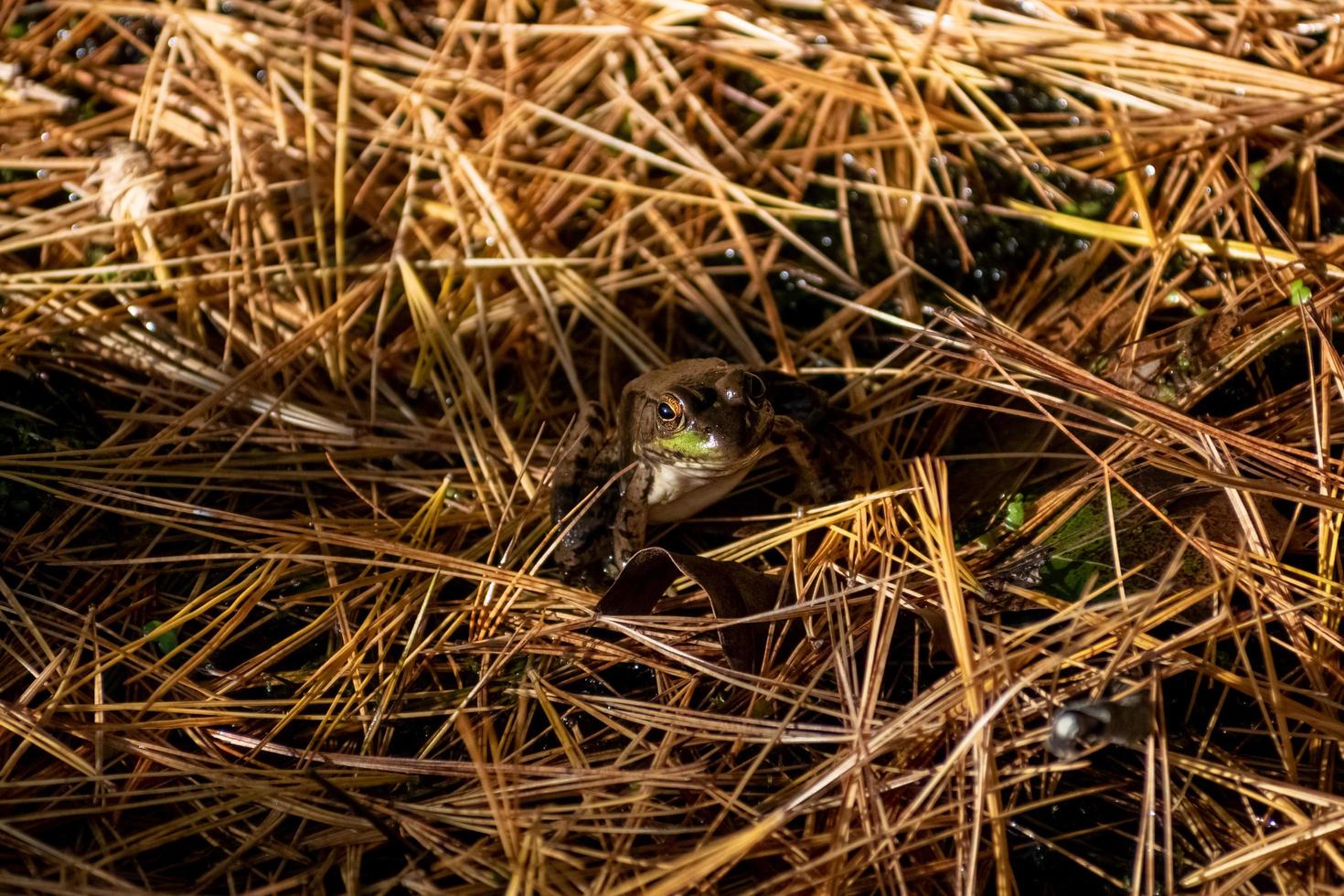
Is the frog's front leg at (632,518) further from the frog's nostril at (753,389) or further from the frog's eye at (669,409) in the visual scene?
the frog's nostril at (753,389)

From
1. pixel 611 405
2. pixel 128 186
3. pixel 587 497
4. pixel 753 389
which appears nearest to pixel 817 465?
pixel 753 389

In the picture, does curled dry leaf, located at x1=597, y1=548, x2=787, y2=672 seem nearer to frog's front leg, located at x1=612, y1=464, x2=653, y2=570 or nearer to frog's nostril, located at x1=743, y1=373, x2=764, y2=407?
frog's front leg, located at x1=612, y1=464, x2=653, y2=570

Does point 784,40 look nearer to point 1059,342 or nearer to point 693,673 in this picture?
point 1059,342

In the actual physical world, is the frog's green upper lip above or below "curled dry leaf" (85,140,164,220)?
below

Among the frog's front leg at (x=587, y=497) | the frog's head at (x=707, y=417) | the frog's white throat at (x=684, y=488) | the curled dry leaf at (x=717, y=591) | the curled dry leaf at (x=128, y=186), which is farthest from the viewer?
the curled dry leaf at (x=128, y=186)

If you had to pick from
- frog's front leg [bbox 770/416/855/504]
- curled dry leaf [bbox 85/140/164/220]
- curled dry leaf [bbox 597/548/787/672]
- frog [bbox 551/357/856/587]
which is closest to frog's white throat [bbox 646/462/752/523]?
frog [bbox 551/357/856/587]

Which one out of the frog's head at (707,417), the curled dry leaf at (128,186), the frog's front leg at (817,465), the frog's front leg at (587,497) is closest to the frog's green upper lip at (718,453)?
the frog's head at (707,417)
